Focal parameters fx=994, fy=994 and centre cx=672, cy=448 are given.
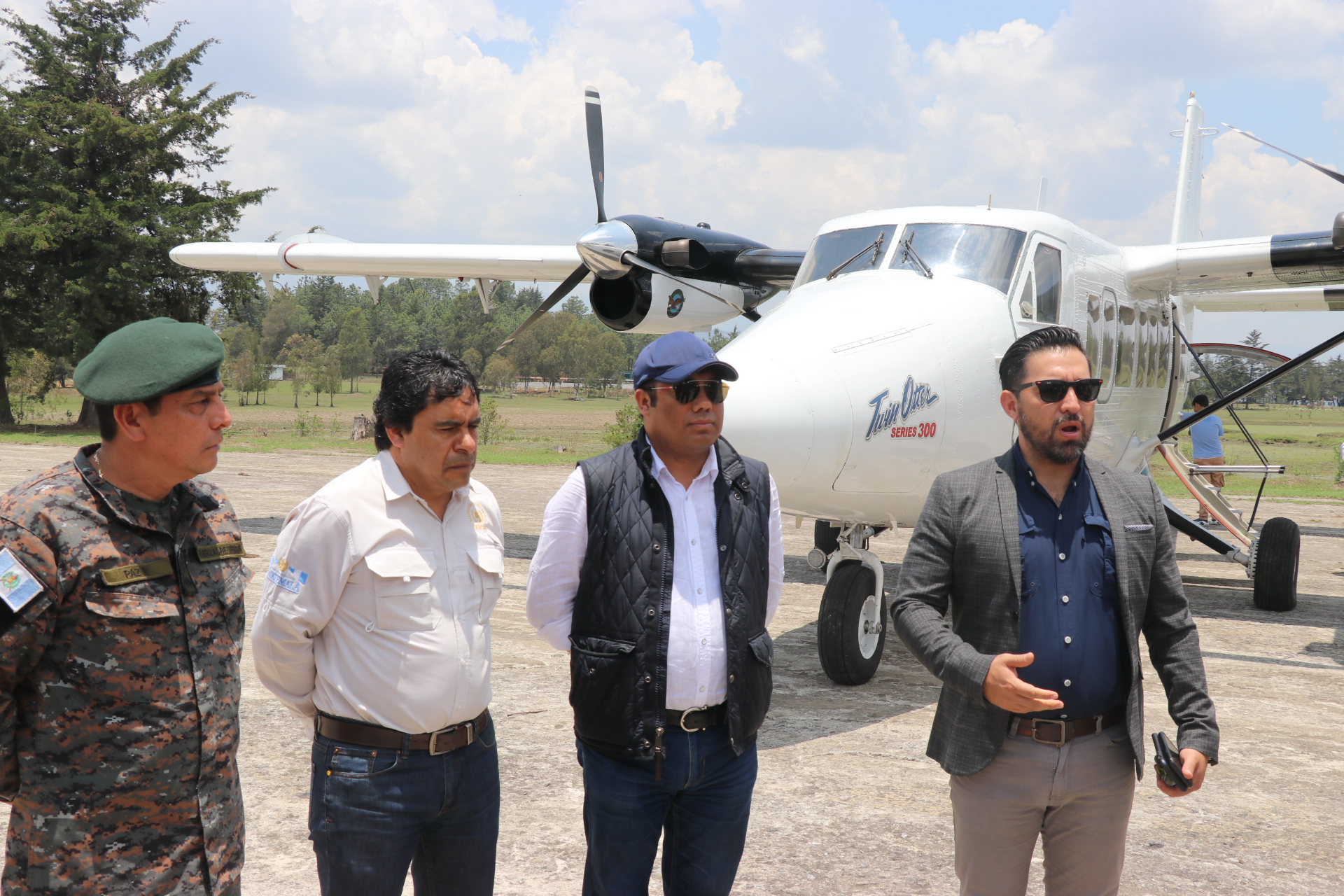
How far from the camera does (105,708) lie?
75.4 inches

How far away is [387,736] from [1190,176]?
15.3 m

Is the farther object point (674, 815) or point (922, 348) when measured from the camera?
point (922, 348)

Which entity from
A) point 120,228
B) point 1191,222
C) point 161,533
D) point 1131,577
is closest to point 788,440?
point 1131,577

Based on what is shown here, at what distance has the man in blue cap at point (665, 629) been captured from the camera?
8.14 ft

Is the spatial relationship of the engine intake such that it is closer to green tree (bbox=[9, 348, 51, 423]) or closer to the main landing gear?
the main landing gear

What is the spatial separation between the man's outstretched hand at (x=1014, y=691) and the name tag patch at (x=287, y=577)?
1620 mm

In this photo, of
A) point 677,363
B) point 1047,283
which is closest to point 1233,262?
point 1047,283

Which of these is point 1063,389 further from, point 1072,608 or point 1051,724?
point 1051,724

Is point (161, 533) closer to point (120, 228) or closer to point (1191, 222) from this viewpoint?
point (1191, 222)

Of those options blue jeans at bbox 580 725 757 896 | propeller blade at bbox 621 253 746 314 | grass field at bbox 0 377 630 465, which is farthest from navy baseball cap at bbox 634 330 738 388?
propeller blade at bbox 621 253 746 314

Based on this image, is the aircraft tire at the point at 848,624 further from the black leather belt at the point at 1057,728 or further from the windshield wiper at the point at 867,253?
the black leather belt at the point at 1057,728

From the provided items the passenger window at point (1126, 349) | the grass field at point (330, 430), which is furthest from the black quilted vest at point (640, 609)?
the passenger window at point (1126, 349)

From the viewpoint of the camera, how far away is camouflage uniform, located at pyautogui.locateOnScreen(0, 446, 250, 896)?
1870 millimetres

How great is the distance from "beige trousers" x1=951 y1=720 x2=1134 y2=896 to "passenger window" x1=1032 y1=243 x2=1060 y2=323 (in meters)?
4.72
